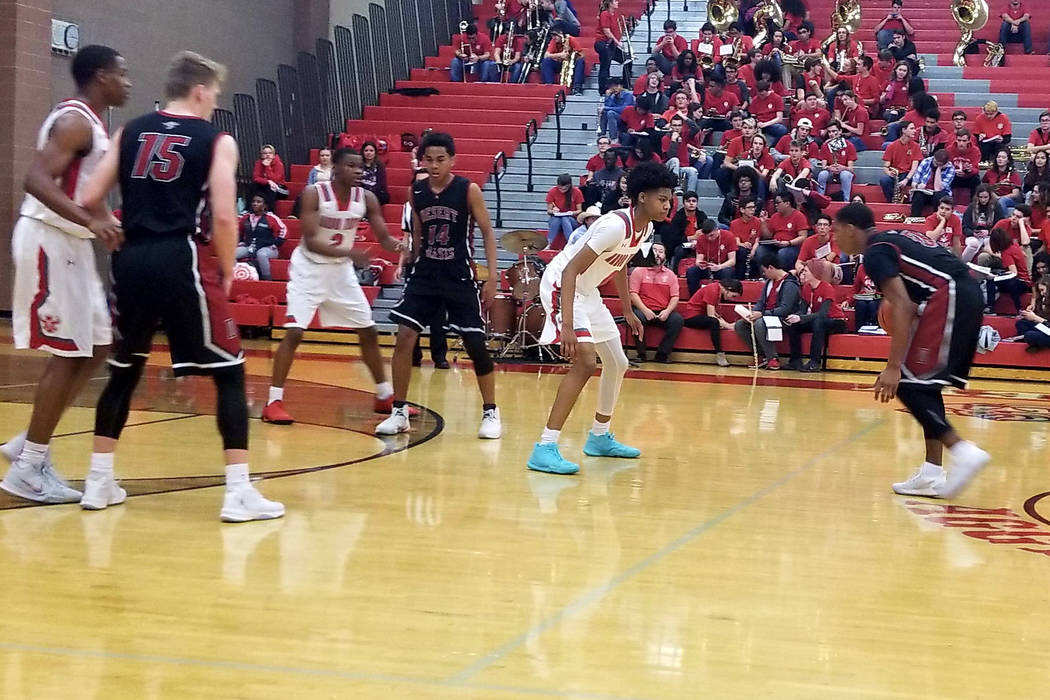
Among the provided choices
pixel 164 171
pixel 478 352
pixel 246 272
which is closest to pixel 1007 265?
pixel 478 352

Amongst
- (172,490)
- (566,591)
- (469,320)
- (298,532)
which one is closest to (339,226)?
(469,320)

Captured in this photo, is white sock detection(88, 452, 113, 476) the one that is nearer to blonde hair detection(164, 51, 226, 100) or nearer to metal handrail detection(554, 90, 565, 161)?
blonde hair detection(164, 51, 226, 100)

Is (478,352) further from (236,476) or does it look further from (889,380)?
(236,476)

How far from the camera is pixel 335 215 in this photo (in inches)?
327

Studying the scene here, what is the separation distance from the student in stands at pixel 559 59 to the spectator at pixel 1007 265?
888 cm

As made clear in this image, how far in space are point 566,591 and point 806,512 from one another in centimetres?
198

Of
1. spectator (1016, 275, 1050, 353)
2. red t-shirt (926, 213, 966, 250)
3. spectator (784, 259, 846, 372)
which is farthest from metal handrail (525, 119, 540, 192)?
spectator (1016, 275, 1050, 353)

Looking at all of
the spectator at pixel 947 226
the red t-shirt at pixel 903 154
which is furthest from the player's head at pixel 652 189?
the red t-shirt at pixel 903 154

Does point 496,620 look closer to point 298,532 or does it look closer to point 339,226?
point 298,532

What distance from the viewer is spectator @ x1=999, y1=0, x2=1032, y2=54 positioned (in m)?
21.3

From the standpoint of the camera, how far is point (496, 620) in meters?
3.96

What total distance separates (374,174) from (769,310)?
20.5 ft

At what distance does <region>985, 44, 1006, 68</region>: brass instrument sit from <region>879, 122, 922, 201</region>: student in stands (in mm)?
4901

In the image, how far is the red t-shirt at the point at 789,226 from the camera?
1571 centimetres
